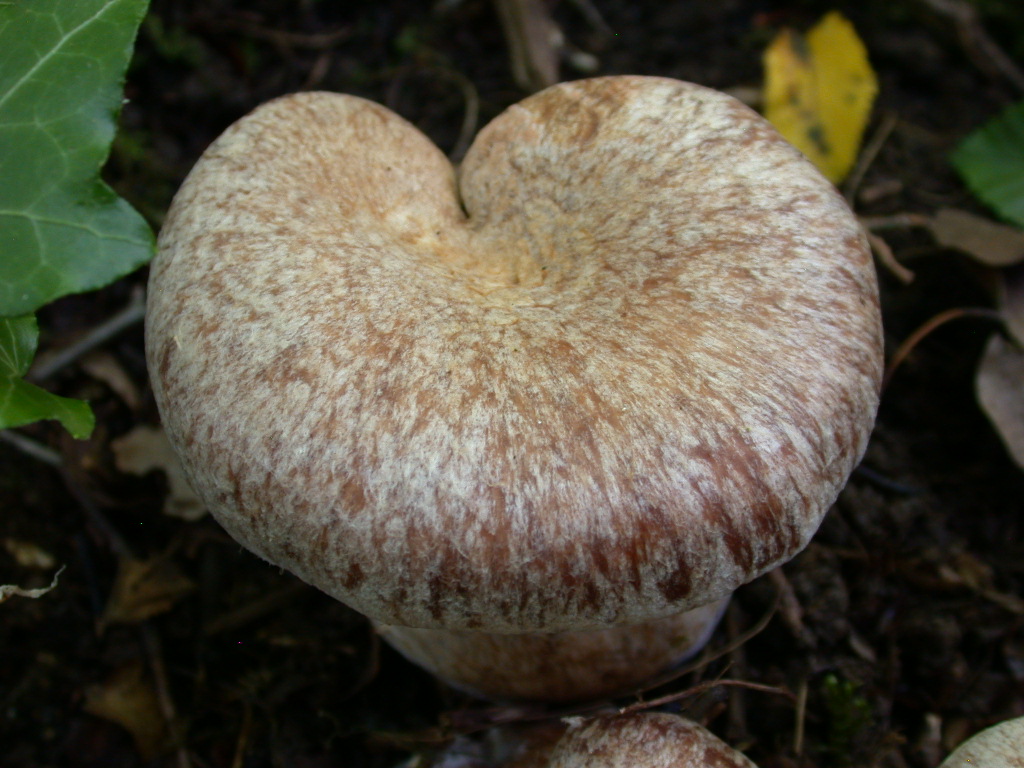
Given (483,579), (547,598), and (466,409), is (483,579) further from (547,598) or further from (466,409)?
(466,409)

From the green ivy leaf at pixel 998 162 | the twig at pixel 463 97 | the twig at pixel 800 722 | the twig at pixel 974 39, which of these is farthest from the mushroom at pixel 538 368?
the twig at pixel 974 39

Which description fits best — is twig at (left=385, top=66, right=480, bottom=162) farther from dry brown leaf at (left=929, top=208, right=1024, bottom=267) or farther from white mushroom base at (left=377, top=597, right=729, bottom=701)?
white mushroom base at (left=377, top=597, right=729, bottom=701)

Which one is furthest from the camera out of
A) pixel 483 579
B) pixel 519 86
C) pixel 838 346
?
pixel 519 86

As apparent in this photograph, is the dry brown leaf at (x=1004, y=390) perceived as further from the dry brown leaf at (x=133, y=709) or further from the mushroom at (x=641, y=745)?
the dry brown leaf at (x=133, y=709)

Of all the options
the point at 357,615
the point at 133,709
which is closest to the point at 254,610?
the point at 357,615

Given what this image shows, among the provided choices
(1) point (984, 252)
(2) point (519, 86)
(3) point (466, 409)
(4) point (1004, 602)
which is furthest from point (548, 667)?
(2) point (519, 86)
